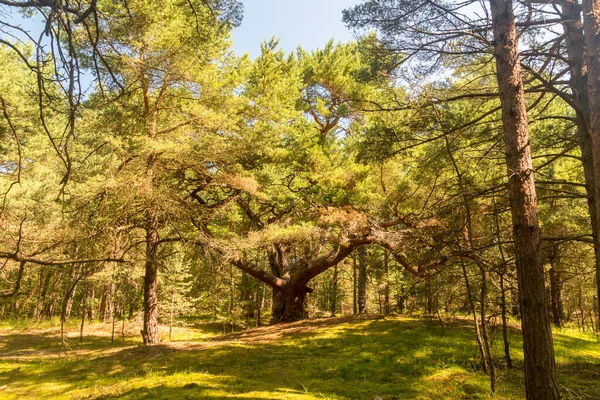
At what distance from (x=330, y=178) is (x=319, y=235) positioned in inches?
77.3

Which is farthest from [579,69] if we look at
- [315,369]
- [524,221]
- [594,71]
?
[315,369]

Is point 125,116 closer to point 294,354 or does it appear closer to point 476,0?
point 294,354

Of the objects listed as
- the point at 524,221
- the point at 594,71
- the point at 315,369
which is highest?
the point at 594,71

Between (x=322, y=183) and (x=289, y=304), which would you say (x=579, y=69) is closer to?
(x=322, y=183)

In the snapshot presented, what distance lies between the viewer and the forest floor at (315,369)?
17.9 feet

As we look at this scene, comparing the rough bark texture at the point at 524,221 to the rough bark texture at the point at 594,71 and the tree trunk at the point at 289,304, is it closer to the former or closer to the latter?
the rough bark texture at the point at 594,71

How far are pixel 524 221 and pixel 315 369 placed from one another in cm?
509

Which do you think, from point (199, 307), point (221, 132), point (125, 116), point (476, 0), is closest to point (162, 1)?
point (125, 116)

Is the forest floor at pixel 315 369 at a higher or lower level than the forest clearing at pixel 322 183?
lower

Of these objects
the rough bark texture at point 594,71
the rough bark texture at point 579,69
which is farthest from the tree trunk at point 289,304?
the rough bark texture at point 594,71

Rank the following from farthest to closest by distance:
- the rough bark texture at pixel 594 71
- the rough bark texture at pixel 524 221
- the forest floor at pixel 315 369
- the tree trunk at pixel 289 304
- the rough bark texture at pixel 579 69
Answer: the tree trunk at pixel 289 304, the forest floor at pixel 315 369, the rough bark texture at pixel 579 69, the rough bark texture at pixel 594 71, the rough bark texture at pixel 524 221

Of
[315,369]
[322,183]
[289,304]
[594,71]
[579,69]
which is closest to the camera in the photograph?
[594,71]

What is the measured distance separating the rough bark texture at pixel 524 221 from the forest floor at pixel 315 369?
0.38m

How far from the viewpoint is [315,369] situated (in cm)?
718
